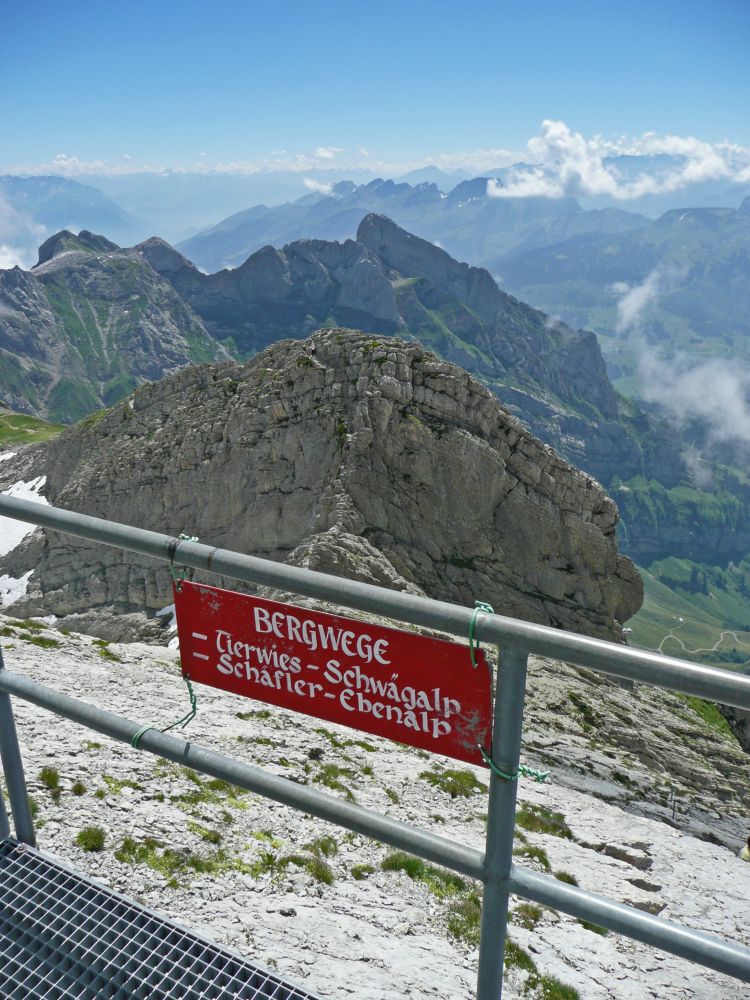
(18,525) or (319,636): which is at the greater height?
(319,636)

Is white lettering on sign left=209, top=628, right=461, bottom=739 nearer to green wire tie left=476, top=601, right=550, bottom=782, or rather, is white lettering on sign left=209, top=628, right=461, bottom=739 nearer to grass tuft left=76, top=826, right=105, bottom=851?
green wire tie left=476, top=601, right=550, bottom=782

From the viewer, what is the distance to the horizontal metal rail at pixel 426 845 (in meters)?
3.77

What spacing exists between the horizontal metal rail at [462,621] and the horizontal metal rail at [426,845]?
141 cm

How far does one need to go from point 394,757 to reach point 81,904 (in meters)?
9.75

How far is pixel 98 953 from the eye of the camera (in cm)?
587

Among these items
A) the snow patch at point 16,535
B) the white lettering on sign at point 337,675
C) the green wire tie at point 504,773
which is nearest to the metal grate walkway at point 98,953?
the white lettering on sign at point 337,675

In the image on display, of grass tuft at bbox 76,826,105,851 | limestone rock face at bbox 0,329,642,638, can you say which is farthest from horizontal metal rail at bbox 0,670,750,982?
limestone rock face at bbox 0,329,642,638

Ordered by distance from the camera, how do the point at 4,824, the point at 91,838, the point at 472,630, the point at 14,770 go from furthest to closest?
the point at 91,838, the point at 4,824, the point at 14,770, the point at 472,630

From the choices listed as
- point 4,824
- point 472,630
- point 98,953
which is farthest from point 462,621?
point 4,824

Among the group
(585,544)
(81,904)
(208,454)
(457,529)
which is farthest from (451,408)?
(81,904)

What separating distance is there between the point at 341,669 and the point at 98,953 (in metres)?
3.80

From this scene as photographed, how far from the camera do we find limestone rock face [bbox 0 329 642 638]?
3397 centimetres

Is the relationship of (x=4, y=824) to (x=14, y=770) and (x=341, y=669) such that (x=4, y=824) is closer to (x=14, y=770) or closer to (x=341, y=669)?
(x=14, y=770)

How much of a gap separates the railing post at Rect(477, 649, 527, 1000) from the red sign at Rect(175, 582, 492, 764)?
145 mm
